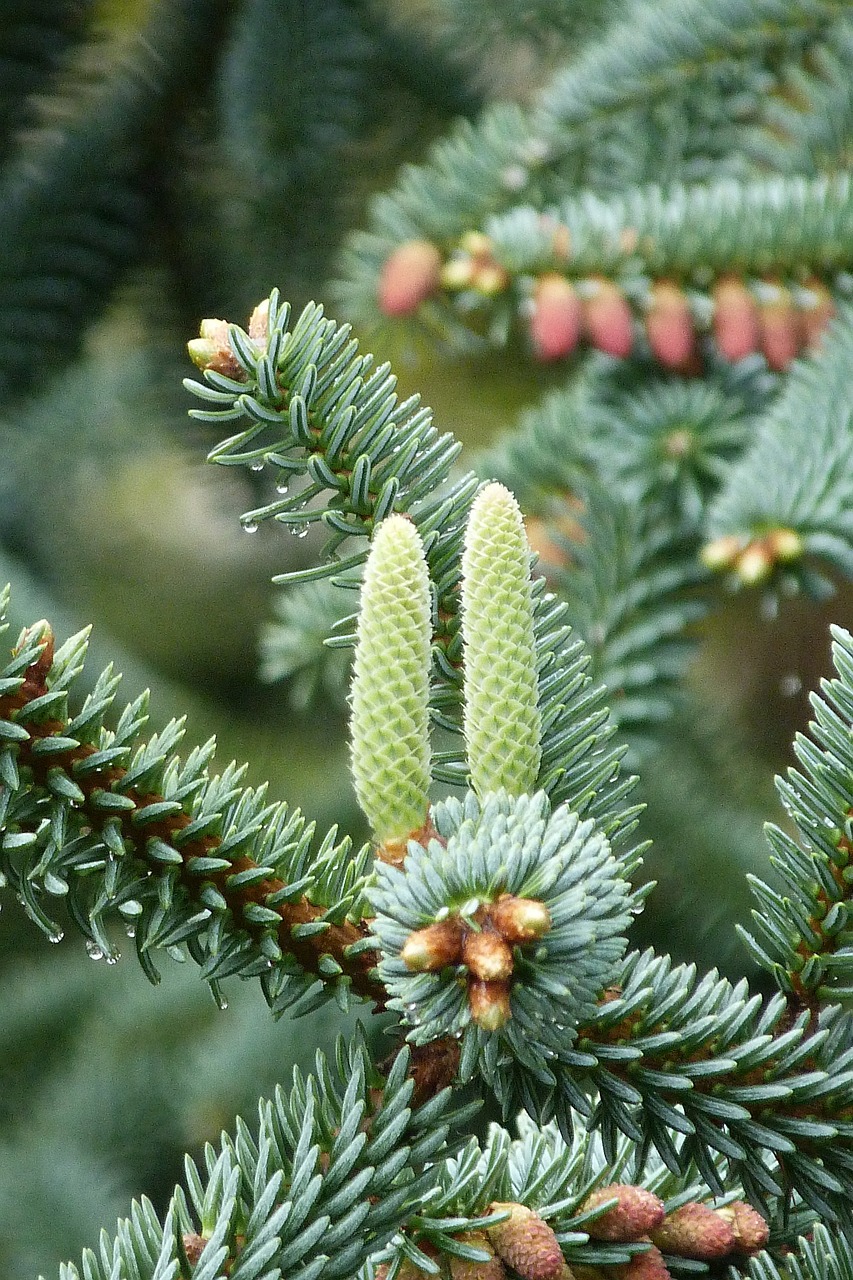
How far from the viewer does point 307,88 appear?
897 millimetres

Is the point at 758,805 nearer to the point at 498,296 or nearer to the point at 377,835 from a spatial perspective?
the point at 498,296

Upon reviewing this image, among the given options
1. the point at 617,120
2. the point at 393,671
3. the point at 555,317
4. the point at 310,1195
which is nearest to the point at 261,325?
the point at 393,671

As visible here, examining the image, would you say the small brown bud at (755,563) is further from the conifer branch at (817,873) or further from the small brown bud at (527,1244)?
the small brown bud at (527,1244)

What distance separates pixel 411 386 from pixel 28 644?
1.18m

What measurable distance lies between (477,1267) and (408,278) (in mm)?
567

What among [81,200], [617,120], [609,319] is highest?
[617,120]

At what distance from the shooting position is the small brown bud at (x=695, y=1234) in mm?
332

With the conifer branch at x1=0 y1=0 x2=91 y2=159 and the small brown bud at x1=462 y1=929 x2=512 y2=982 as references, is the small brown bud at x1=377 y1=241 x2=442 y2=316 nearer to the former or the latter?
the conifer branch at x1=0 y1=0 x2=91 y2=159

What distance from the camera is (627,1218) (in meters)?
0.32

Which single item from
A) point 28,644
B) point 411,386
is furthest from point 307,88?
point 28,644

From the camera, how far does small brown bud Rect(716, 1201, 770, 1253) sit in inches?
13.1

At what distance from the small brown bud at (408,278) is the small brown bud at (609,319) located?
10 cm

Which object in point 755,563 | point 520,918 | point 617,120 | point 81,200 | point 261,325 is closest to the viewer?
point 520,918

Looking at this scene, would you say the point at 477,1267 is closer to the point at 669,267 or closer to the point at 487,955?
the point at 487,955
